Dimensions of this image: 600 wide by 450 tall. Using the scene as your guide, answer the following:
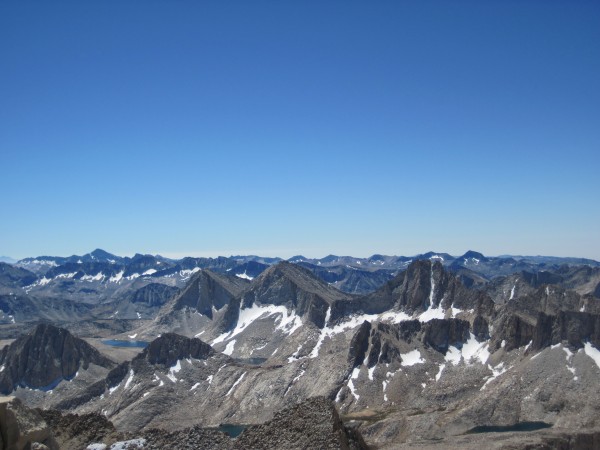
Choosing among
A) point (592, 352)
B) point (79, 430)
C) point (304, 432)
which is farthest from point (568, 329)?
point (79, 430)

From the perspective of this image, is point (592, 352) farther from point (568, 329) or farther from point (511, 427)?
point (511, 427)

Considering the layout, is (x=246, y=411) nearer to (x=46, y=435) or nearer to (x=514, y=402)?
(x=514, y=402)

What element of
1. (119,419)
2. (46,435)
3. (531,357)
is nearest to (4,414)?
(46,435)

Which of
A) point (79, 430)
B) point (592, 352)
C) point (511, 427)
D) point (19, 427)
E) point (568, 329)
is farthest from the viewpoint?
point (568, 329)

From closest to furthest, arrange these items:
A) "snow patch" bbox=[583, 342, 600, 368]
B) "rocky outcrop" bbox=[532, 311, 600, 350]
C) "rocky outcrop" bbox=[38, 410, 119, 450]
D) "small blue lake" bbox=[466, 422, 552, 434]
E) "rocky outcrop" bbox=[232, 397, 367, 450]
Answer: "rocky outcrop" bbox=[232, 397, 367, 450], "rocky outcrop" bbox=[38, 410, 119, 450], "small blue lake" bbox=[466, 422, 552, 434], "snow patch" bbox=[583, 342, 600, 368], "rocky outcrop" bbox=[532, 311, 600, 350]

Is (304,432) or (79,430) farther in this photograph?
(79,430)

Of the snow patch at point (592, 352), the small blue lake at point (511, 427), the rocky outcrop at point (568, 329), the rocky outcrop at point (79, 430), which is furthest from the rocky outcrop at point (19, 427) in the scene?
the rocky outcrop at point (568, 329)

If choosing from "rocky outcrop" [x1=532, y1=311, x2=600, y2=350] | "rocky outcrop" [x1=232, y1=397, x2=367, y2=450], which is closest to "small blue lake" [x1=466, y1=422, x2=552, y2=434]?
"rocky outcrop" [x1=532, y1=311, x2=600, y2=350]

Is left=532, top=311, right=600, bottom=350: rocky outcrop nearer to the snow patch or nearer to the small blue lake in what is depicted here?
the snow patch
